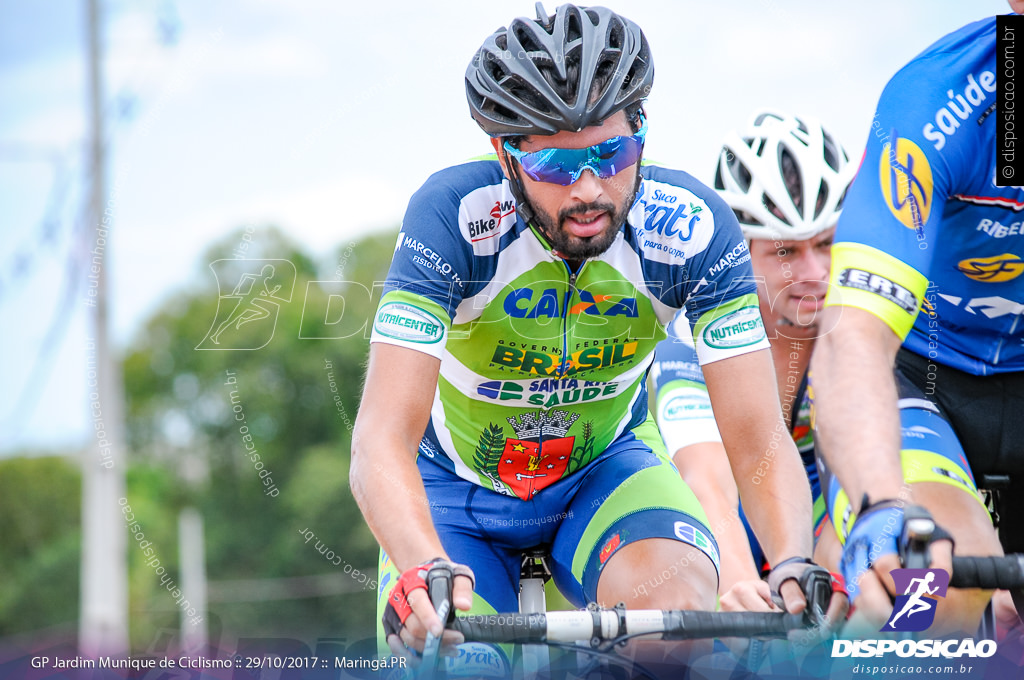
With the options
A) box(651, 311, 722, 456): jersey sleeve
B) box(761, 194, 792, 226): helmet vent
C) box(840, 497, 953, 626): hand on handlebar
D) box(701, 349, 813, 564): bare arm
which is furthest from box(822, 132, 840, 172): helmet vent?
box(840, 497, 953, 626): hand on handlebar

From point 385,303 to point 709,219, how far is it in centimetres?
118

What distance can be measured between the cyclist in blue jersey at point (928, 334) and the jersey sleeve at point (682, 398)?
2.83 ft

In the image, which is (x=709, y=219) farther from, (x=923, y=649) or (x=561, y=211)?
(x=923, y=649)

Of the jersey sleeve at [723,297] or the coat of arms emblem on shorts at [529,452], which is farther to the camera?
the coat of arms emblem on shorts at [529,452]

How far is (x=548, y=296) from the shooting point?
11.8 ft

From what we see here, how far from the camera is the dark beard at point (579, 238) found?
3.29 meters

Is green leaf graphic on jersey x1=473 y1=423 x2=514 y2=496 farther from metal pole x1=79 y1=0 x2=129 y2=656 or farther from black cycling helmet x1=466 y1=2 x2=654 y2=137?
metal pole x1=79 y1=0 x2=129 y2=656

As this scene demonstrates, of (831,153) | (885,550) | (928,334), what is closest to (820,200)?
(831,153)

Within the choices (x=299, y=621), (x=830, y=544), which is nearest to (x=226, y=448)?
(x=299, y=621)

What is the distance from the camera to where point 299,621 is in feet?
129

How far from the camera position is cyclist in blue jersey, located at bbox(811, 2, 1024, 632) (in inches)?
96.2

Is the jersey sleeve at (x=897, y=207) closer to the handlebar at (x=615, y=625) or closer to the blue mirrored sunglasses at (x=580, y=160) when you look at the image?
the blue mirrored sunglasses at (x=580, y=160)

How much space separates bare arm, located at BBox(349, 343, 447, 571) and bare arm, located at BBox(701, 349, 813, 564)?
1034 millimetres

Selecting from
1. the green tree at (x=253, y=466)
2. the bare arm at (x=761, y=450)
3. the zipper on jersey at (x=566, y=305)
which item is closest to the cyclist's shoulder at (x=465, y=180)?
the zipper on jersey at (x=566, y=305)
